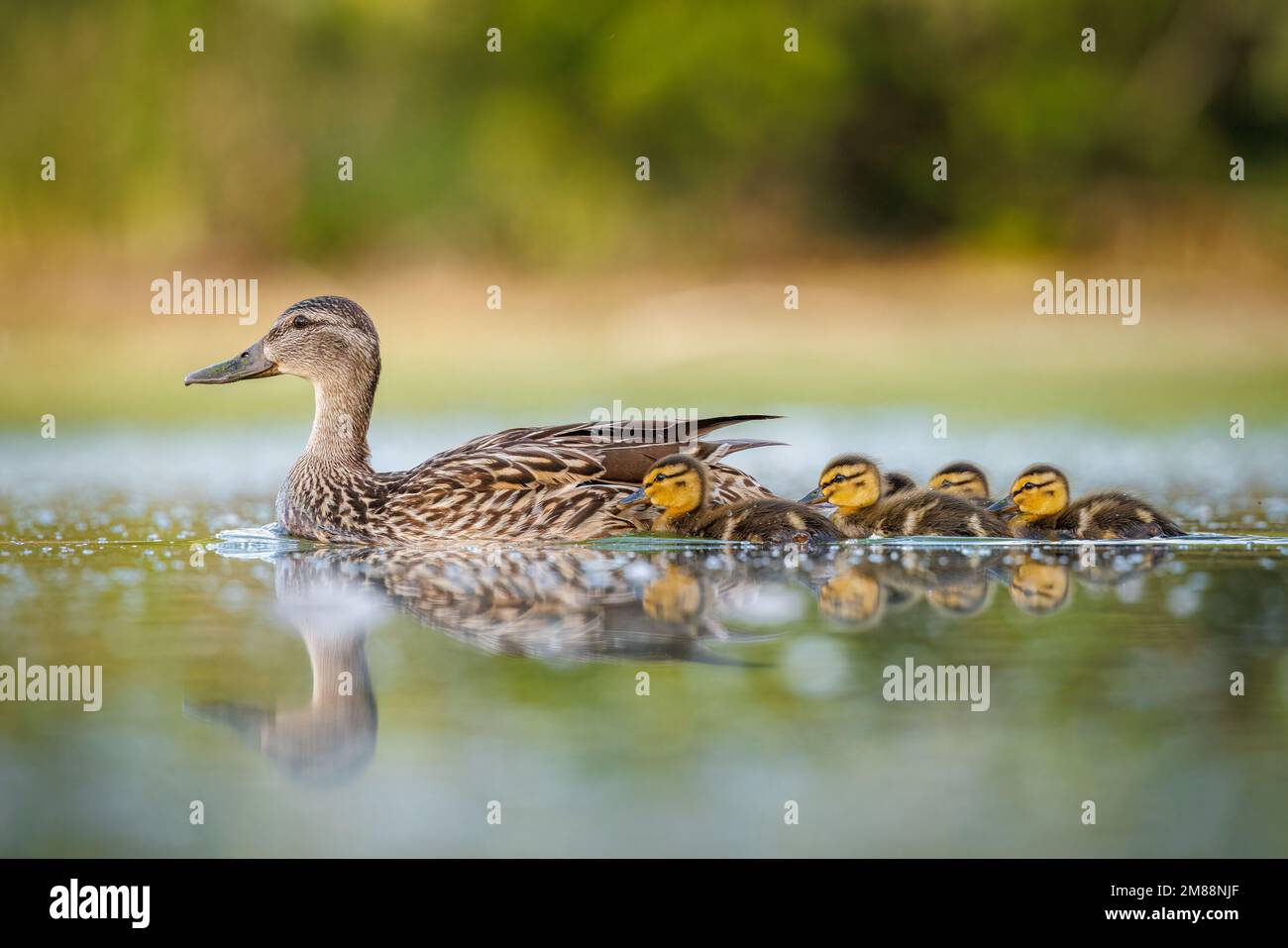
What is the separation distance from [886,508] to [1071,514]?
1.78 ft

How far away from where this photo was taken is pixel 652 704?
11.3 feet

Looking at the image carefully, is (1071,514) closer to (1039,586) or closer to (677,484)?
(1039,586)

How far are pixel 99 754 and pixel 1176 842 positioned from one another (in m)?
1.87

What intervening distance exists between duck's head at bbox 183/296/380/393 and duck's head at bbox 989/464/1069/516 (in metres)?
2.16

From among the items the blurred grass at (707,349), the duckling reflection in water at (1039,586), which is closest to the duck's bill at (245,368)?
the duckling reflection in water at (1039,586)

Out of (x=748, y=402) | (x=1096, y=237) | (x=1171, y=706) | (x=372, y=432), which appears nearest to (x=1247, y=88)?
(x=1096, y=237)

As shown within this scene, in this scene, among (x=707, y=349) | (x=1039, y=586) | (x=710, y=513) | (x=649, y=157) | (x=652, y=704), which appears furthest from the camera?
(x=649, y=157)

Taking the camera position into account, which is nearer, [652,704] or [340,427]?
[652,704]

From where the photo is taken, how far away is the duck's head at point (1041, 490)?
534 cm

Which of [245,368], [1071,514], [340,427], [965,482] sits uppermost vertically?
[245,368]

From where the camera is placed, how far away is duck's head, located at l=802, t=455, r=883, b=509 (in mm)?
5488

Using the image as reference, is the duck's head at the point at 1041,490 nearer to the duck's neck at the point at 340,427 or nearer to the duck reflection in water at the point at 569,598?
the duck reflection in water at the point at 569,598

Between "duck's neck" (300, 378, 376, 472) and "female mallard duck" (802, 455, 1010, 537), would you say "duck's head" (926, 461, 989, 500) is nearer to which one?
"female mallard duck" (802, 455, 1010, 537)

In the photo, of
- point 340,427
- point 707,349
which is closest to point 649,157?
point 707,349
